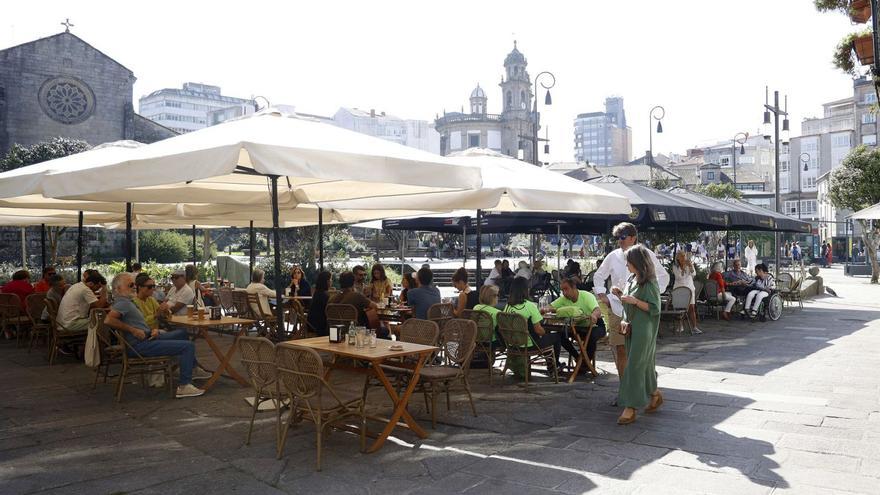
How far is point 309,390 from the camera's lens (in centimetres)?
453

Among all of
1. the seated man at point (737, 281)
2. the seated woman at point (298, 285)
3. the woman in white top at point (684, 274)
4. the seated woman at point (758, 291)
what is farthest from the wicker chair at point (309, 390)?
the seated man at point (737, 281)

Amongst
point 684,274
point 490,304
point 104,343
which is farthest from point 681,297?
point 104,343

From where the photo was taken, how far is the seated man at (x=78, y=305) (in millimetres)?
8047

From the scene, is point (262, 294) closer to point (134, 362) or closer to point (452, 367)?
point (134, 362)

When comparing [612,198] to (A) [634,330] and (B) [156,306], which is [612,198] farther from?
(B) [156,306]

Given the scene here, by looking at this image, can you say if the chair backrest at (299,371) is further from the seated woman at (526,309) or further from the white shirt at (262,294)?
the white shirt at (262,294)

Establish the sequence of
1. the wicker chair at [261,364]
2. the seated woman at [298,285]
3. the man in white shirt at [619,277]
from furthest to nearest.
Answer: the seated woman at [298,285] → the man in white shirt at [619,277] → the wicker chair at [261,364]

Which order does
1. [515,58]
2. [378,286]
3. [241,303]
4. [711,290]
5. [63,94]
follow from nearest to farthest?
[241,303], [378,286], [711,290], [63,94], [515,58]

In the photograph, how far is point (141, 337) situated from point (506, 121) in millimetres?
105513

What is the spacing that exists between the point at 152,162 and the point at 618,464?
382cm

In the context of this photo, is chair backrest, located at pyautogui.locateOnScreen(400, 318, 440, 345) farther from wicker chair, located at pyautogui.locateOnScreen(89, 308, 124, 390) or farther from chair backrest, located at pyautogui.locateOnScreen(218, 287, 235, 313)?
chair backrest, located at pyautogui.locateOnScreen(218, 287, 235, 313)

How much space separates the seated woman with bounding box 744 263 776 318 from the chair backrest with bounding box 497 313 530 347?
7894mm

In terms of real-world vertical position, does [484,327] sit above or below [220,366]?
above

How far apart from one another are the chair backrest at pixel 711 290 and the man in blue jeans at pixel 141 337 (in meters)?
9.79
